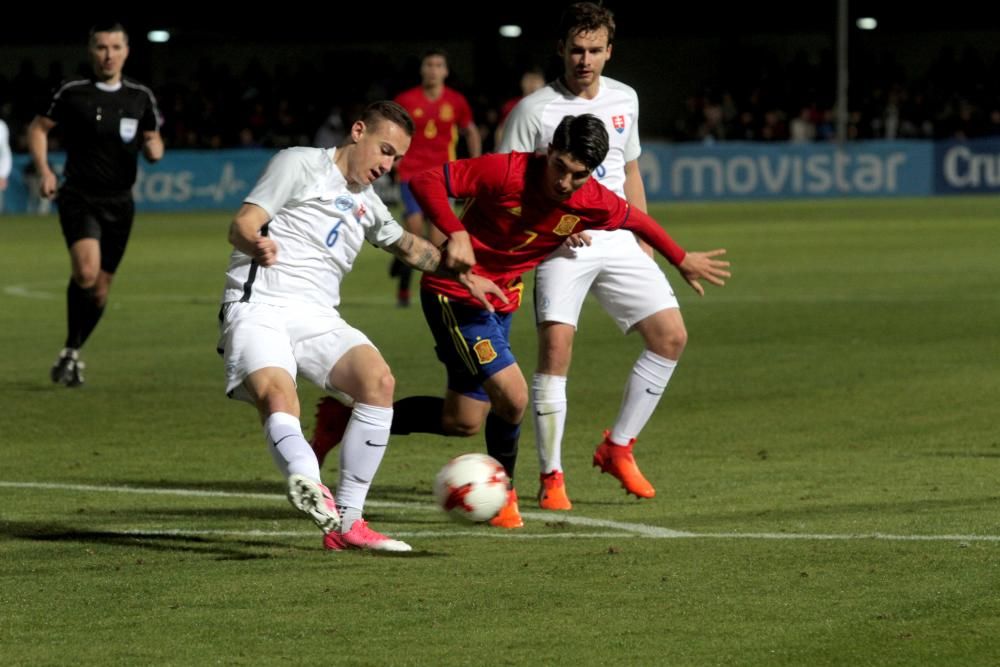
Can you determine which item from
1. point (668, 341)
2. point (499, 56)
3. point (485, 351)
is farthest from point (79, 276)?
point (499, 56)

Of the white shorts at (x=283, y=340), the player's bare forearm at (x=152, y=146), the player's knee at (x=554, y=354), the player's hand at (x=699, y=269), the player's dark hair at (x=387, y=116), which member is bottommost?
the player's knee at (x=554, y=354)

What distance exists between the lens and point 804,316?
16406mm

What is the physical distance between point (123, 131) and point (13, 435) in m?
2.97

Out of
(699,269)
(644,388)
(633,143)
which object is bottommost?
(644,388)

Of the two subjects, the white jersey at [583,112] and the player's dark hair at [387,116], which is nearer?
the player's dark hair at [387,116]

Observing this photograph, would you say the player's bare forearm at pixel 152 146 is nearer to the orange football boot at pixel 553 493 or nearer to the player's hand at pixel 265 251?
the orange football boot at pixel 553 493

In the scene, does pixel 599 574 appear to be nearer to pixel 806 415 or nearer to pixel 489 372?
pixel 489 372

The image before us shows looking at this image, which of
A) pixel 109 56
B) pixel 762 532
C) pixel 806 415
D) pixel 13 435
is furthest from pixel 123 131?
pixel 762 532

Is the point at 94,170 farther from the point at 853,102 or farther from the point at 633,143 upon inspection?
the point at 853,102

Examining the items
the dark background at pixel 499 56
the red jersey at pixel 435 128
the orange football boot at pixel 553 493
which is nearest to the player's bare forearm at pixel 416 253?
the orange football boot at pixel 553 493

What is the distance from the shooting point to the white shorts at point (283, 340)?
6.81 metres

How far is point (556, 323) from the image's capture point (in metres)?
8.25

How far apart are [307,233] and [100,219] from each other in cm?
563

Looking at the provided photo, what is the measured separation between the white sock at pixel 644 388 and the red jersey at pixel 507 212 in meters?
0.74
